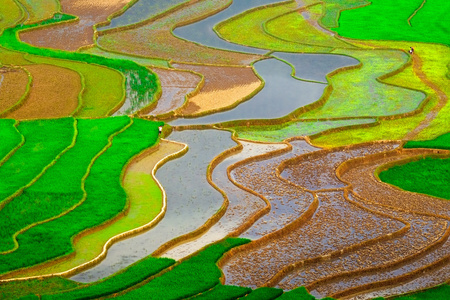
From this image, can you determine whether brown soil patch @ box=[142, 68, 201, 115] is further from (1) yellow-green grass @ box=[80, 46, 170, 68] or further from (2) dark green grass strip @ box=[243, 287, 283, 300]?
(2) dark green grass strip @ box=[243, 287, 283, 300]

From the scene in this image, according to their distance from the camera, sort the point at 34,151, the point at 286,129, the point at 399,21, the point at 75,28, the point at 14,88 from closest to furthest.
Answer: the point at 34,151 → the point at 286,129 → the point at 14,88 → the point at 75,28 → the point at 399,21

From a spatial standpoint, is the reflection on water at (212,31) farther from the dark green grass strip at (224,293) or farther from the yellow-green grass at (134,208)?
the dark green grass strip at (224,293)

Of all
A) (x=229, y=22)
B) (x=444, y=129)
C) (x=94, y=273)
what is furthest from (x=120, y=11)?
(x=94, y=273)

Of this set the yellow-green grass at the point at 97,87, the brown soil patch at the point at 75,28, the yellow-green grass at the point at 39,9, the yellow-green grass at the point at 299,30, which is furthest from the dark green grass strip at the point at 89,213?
the yellow-green grass at the point at 39,9

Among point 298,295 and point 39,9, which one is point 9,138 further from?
point 39,9

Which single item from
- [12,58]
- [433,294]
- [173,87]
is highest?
[12,58]

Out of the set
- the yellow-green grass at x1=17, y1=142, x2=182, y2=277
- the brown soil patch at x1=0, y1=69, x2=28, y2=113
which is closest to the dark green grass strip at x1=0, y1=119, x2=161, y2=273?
the yellow-green grass at x1=17, y1=142, x2=182, y2=277

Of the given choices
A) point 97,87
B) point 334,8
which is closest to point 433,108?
point 97,87
